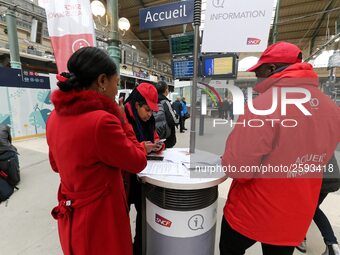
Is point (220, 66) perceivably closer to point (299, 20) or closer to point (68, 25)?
point (68, 25)

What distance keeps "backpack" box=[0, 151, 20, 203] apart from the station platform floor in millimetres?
96

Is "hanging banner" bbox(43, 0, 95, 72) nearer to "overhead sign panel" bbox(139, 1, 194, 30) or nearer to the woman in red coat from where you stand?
"overhead sign panel" bbox(139, 1, 194, 30)

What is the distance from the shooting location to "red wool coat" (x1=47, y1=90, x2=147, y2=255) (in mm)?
803

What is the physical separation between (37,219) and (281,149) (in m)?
2.39

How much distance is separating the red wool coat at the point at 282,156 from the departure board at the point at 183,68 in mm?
676

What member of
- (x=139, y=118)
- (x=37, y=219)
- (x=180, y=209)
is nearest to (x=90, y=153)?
(x=180, y=209)

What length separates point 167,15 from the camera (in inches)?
62.3

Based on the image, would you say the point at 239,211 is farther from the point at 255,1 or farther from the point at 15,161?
the point at 15,161

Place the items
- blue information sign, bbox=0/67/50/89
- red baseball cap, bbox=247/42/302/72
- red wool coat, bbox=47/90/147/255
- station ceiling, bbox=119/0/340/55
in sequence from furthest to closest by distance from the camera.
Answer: station ceiling, bbox=119/0/340/55 → blue information sign, bbox=0/67/50/89 → red baseball cap, bbox=247/42/302/72 → red wool coat, bbox=47/90/147/255

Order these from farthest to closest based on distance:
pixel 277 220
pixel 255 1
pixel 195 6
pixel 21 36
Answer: pixel 21 36 < pixel 195 6 < pixel 255 1 < pixel 277 220

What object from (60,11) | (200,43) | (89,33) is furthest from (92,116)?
(60,11)

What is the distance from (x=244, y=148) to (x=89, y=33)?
7.69 feet

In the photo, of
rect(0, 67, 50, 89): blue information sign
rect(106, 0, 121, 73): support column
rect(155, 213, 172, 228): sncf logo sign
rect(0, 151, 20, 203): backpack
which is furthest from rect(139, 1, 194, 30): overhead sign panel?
rect(0, 67, 50, 89): blue information sign

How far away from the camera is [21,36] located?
877cm
